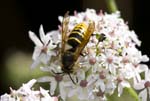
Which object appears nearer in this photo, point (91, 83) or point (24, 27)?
point (91, 83)

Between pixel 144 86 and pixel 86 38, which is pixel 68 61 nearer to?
pixel 86 38

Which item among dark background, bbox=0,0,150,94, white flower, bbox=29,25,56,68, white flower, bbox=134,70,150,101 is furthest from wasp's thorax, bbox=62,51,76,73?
dark background, bbox=0,0,150,94

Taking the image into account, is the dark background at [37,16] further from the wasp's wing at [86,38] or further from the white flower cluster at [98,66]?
the wasp's wing at [86,38]

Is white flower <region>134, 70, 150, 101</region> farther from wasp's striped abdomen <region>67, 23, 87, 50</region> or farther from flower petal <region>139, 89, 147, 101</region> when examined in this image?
wasp's striped abdomen <region>67, 23, 87, 50</region>

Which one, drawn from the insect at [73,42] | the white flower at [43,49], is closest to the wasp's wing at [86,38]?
the insect at [73,42]

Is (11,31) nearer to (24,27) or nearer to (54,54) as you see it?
(24,27)

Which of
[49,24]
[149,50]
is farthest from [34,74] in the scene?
[49,24]
